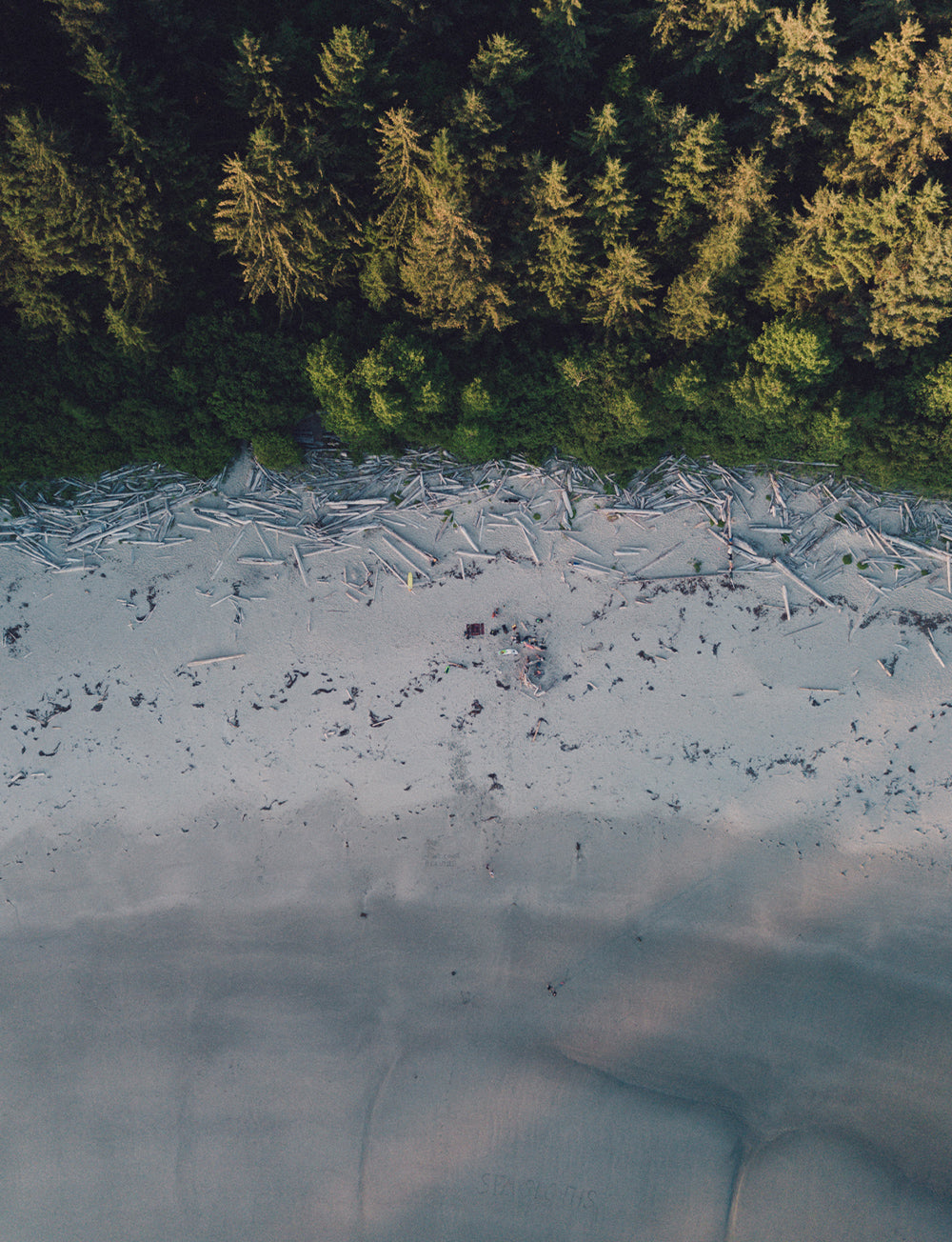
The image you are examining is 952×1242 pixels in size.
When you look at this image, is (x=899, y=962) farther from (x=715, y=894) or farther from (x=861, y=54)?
(x=861, y=54)

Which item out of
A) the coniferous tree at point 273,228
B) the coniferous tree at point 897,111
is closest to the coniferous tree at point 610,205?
the coniferous tree at point 897,111

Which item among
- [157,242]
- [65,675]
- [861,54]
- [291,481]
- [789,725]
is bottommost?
[789,725]

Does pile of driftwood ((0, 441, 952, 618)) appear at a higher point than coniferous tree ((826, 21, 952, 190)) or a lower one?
lower

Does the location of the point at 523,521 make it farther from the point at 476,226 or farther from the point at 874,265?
the point at 874,265

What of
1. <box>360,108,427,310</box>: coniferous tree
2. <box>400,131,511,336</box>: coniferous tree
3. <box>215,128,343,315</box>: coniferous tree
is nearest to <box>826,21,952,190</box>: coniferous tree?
<box>400,131,511,336</box>: coniferous tree

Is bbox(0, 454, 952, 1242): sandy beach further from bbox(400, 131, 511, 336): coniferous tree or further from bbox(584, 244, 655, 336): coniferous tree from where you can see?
bbox(400, 131, 511, 336): coniferous tree

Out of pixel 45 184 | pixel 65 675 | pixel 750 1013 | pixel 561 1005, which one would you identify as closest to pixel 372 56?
pixel 45 184

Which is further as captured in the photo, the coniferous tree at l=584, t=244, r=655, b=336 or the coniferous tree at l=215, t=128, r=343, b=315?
the coniferous tree at l=584, t=244, r=655, b=336
